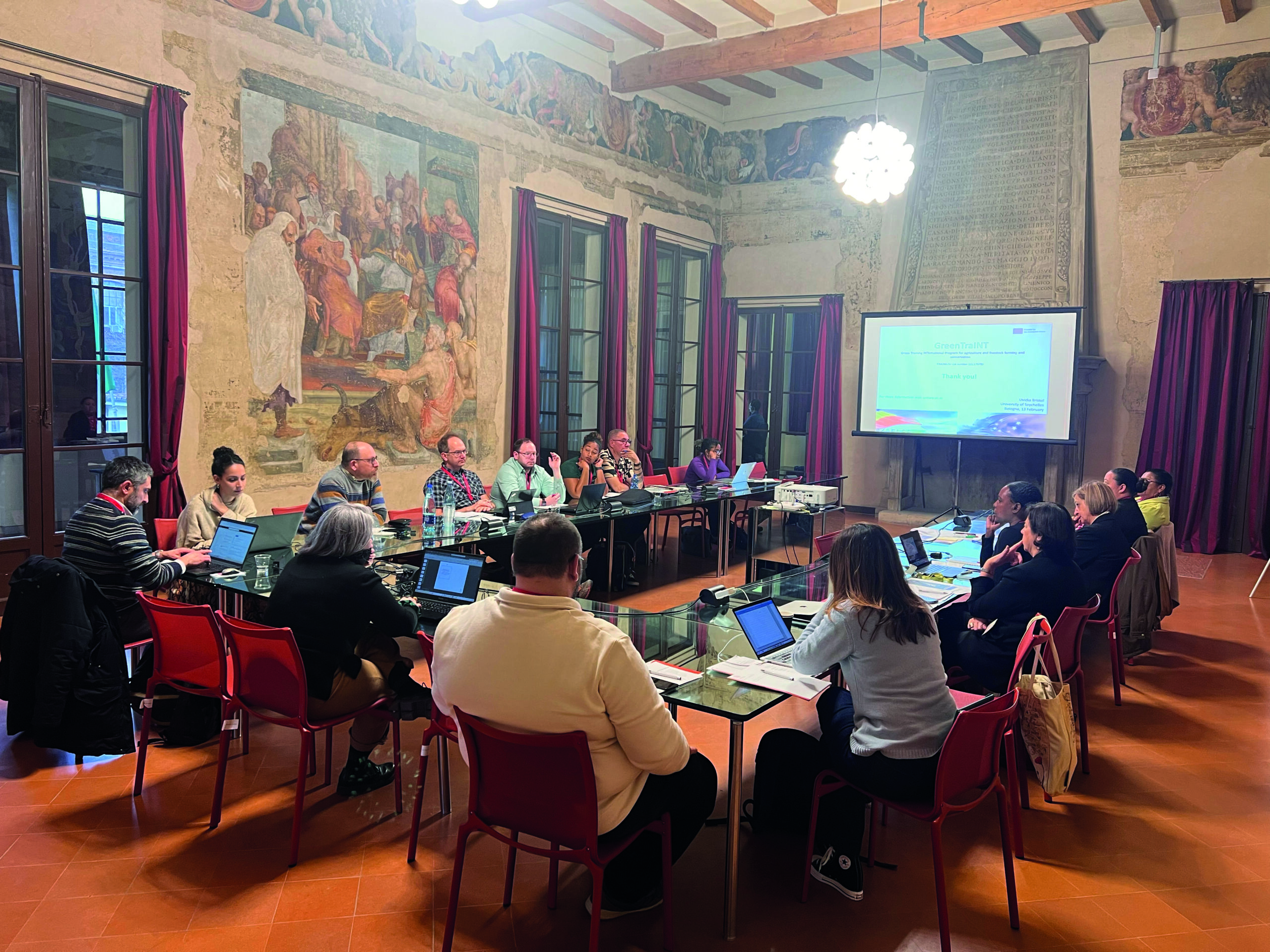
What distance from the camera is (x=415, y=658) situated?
3922mm

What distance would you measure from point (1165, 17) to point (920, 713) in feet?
31.7

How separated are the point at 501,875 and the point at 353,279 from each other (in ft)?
18.8

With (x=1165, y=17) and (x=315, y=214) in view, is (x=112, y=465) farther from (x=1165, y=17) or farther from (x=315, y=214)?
(x=1165, y=17)

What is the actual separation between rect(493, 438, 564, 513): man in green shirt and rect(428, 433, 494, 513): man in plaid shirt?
21 centimetres

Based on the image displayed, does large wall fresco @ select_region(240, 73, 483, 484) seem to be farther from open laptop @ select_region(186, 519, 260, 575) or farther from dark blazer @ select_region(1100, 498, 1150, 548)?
dark blazer @ select_region(1100, 498, 1150, 548)

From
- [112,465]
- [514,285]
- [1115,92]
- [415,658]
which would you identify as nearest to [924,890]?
[415,658]

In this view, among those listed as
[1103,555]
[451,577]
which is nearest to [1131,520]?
[1103,555]

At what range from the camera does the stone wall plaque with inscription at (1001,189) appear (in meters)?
10.1

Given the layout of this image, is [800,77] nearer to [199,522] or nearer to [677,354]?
[677,354]

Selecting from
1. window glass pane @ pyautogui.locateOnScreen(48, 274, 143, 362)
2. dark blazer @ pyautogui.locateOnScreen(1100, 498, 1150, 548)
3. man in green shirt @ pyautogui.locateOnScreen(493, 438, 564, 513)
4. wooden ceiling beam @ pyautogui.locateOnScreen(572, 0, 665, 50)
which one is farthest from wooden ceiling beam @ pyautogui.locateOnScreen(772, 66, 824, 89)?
window glass pane @ pyautogui.locateOnScreen(48, 274, 143, 362)

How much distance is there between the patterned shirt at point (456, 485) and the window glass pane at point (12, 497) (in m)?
2.53

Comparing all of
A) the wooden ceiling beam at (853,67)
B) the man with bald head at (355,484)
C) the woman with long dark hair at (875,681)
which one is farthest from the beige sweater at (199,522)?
the wooden ceiling beam at (853,67)

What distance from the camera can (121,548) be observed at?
13.2 ft

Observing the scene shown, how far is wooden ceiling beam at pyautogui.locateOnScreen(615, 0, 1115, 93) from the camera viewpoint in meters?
7.73
